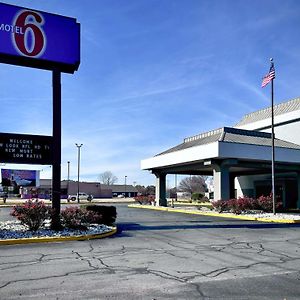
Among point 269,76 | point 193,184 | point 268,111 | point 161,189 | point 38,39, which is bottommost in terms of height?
point 193,184

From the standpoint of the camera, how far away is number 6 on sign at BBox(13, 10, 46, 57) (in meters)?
15.8

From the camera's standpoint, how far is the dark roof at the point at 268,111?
37.3m

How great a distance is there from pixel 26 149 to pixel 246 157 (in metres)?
18.4

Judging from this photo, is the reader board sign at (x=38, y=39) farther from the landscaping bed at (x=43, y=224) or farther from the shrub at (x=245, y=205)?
the shrub at (x=245, y=205)

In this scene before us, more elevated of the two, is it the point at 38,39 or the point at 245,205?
the point at 38,39

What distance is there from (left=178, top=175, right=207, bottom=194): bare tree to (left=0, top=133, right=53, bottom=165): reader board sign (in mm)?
104975

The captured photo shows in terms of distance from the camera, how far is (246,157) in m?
29.1

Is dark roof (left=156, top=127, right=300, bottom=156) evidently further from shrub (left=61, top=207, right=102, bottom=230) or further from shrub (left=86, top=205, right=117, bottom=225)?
shrub (left=61, top=207, right=102, bottom=230)

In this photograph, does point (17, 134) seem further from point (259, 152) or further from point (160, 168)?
point (160, 168)

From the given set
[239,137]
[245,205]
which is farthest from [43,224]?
[239,137]

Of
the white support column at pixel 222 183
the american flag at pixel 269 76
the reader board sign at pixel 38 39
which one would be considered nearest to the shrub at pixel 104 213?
the reader board sign at pixel 38 39

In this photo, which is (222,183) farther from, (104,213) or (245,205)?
(104,213)

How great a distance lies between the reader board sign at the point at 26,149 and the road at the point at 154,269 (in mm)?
4047

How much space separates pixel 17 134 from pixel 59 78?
305 cm
